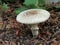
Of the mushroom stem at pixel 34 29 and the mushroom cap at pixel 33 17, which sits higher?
the mushroom cap at pixel 33 17

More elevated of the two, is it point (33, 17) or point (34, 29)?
point (33, 17)

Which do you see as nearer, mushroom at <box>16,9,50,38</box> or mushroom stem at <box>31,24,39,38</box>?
mushroom at <box>16,9,50,38</box>

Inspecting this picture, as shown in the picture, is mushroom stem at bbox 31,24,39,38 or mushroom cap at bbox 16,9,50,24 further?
mushroom stem at bbox 31,24,39,38

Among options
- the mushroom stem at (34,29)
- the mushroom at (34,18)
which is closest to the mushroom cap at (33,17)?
the mushroom at (34,18)

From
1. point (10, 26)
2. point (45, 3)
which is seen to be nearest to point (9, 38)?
point (10, 26)

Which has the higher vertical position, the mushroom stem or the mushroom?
the mushroom

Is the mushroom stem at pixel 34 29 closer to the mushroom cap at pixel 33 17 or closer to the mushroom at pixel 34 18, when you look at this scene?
the mushroom at pixel 34 18

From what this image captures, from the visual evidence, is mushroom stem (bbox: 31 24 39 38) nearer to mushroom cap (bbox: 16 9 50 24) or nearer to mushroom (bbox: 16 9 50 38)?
mushroom (bbox: 16 9 50 38)

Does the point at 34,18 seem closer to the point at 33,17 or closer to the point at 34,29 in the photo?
the point at 33,17

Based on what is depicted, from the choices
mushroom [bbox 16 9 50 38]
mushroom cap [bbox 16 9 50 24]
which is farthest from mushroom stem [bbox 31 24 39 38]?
mushroom cap [bbox 16 9 50 24]

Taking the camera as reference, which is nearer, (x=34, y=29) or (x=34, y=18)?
(x=34, y=18)

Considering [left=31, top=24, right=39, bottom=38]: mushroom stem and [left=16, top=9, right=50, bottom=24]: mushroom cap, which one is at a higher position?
[left=16, top=9, right=50, bottom=24]: mushroom cap

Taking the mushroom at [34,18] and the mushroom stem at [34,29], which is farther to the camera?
the mushroom stem at [34,29]

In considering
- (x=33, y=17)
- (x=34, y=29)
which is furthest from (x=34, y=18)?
(x=34, y=29)
